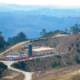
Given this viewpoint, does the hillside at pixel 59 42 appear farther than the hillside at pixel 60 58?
Yes

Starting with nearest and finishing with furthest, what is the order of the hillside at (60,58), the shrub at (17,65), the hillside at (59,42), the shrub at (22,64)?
the shrub at (17,65) → the shrub at (22,64) → the hillside at (60,58) → the hillside at (59,42)

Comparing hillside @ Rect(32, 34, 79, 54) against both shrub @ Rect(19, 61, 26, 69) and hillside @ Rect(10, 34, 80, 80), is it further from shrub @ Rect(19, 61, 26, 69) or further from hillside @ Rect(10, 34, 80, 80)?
shrub @ Rect(19, 61, 26, 69)

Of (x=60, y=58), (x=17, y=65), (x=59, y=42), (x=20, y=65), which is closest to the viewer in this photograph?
(x=17, y=65)

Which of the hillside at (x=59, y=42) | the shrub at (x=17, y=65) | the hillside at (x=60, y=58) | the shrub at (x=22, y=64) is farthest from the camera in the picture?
the hillside at (x=59, y=42)

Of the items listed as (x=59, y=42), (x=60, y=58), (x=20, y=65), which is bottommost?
(x=20, y=65)

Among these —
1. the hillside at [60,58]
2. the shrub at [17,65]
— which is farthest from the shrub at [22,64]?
the shrub at [17,65]

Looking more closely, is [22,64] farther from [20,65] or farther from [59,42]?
[59,42]

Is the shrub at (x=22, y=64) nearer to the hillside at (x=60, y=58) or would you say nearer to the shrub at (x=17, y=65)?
the hillside at (x=60, y=58)

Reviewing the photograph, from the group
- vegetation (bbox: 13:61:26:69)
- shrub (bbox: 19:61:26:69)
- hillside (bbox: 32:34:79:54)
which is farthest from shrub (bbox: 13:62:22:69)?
hillside (bbox: 32:34:79:54)

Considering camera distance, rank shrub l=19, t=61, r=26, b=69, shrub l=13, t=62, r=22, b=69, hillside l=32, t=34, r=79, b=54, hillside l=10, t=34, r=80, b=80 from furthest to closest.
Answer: hillside l=32, t=34, r=79, b=54
hillside l=10, t=34, r=80, b=80
shrub l=19, t=61, r=26, b=69
shrub l=13, t=62, r=22, b=69

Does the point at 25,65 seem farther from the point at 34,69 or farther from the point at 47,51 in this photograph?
the point at 47,51

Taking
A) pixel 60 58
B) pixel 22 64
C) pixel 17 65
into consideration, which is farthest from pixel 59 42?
Answer: pixel 17 65

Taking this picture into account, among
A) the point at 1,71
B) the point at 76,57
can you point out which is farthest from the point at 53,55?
the point at 1,71
